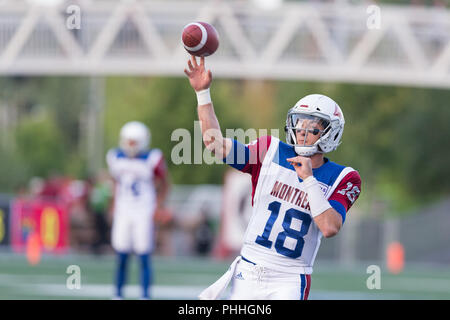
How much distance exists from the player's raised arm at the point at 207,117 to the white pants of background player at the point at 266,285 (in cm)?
66

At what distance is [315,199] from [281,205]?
291 mm

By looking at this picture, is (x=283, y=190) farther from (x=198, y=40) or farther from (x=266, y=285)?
(x=198, y=40)

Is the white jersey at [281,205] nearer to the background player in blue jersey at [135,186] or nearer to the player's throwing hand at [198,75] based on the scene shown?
the player's throwing hand at [198,75]

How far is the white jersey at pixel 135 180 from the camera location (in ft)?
35.0

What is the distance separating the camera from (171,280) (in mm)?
13203

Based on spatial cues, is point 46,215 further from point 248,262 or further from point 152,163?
point 248,262

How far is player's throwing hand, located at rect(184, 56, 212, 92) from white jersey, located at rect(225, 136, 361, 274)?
361 mm

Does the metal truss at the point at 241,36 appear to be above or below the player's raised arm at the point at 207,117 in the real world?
above

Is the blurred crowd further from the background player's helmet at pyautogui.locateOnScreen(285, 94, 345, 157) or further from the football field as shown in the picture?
the background player's helmet at pyautogui.locateOnScreen(285, 94, 345, 157)

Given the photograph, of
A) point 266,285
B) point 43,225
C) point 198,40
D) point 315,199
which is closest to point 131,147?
point 198,40

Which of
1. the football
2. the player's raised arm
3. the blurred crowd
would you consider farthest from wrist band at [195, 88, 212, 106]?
the blurred crowd

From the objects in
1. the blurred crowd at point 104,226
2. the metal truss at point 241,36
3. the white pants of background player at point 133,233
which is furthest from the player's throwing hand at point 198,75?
the metal truss at point 241,36

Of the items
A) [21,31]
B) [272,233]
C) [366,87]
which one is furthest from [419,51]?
[272,233]
